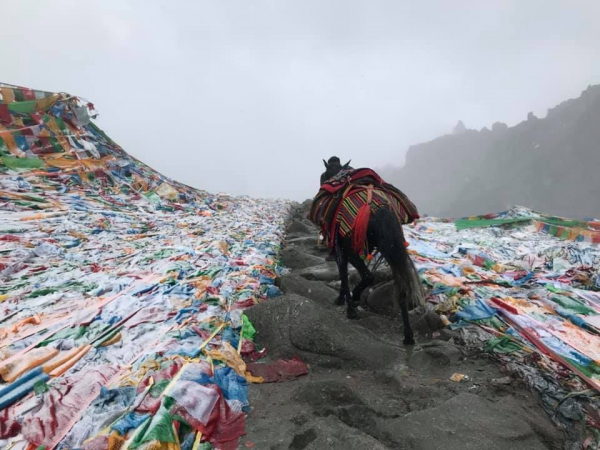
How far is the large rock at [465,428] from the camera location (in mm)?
1905

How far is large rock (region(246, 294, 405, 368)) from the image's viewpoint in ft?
9.93

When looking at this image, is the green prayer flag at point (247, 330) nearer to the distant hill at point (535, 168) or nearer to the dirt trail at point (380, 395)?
the dirt trail at point (380, 395)

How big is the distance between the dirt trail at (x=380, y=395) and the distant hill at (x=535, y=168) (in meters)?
56.7

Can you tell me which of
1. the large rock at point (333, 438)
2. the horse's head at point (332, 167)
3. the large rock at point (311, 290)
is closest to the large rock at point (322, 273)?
the large rock at point (311, 290)

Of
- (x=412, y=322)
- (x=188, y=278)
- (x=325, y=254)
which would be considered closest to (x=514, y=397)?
(x=412, y=322)

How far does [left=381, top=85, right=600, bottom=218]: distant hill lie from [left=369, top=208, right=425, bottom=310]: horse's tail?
56.4 meters

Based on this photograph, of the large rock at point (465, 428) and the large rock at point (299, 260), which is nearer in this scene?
the large rock at point (465, 428)

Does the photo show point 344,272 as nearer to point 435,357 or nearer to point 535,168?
point 435,357

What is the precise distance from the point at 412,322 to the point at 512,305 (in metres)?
1.06

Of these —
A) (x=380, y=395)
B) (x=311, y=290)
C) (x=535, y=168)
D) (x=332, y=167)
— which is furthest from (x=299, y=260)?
(x=535, y=168)

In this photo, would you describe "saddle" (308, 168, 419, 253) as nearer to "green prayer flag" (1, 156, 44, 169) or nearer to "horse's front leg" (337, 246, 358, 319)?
→ "horse's front leg" (337, 246, 358, 319)

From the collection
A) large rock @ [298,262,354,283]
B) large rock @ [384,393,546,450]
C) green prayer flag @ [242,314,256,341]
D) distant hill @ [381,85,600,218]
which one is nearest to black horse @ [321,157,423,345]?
large rock @ [384,393,546,450]

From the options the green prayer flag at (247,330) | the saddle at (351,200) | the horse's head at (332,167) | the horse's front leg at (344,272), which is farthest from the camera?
the horse's head at (332,167)

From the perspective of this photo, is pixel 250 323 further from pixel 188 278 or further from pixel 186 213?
pixel 186 213
